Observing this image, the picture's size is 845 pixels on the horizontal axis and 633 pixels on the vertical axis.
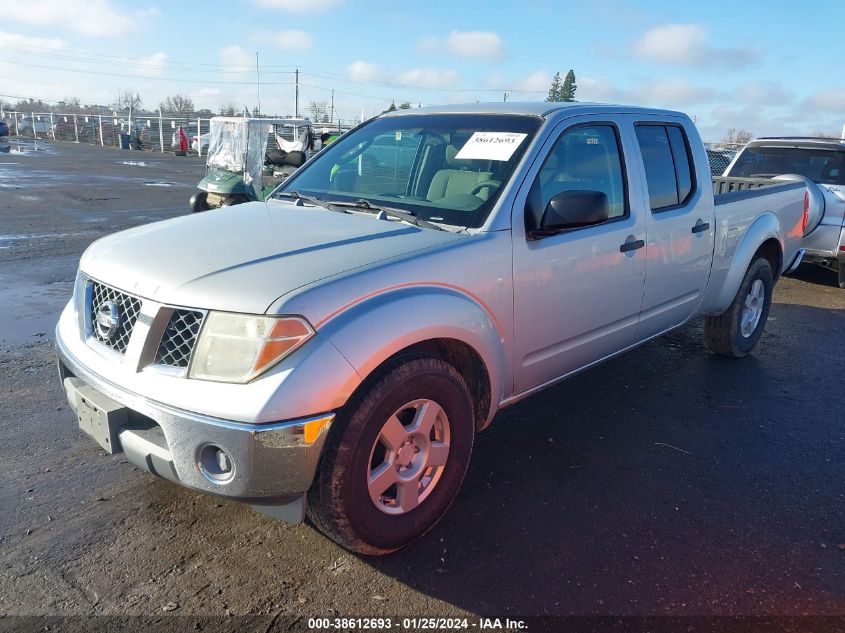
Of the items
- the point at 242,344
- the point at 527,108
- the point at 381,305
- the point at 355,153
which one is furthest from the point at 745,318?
the point at 242,344

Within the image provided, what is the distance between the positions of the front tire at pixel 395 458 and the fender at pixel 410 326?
Answer: 4.9 inches

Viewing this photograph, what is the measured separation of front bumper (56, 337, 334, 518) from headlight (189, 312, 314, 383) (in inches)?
6.7

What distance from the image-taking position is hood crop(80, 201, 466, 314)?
2.41m

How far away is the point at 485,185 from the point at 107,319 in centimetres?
180

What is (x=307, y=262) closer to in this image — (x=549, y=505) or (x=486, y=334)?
(x=486, y=334)

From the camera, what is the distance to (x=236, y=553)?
9.14 ft

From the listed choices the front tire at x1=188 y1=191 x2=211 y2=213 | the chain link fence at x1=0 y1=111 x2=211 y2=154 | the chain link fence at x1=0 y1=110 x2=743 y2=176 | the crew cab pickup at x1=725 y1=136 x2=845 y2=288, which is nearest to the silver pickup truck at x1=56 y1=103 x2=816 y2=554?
the crew cab pickup at x1=725 y1=136 x2=845 y2=288

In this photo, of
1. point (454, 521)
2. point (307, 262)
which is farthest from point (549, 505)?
point (307, 262)

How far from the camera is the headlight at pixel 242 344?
2.29 metres

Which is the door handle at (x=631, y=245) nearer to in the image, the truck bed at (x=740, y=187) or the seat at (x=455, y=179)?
the seat at (x=455, y=179)

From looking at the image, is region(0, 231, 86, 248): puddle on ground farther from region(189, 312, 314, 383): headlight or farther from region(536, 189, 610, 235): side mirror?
region(536, 189, 610, 235): side mirror

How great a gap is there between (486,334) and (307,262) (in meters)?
0.87

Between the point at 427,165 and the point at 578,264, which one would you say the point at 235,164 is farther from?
the point at 578,264

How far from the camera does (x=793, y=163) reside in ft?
28.1
